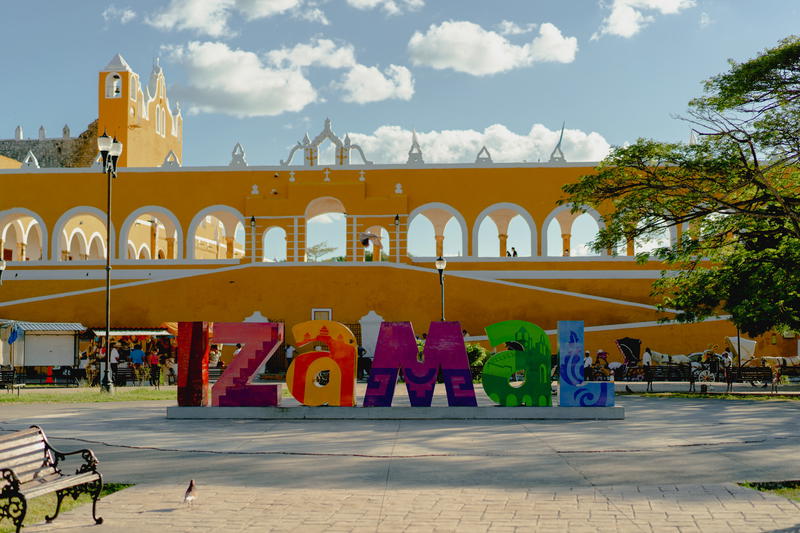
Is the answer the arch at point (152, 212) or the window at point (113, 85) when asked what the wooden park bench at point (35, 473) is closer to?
the arch at point (152, 212)

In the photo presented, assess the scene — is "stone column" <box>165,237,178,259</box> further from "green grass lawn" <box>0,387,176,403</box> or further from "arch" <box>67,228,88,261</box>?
"green grass lawn" <box>0,387,176,403</box>

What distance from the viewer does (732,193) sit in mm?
18047

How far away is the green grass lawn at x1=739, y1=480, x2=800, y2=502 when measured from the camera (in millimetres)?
6859

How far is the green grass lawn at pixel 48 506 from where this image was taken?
5957 millimetres

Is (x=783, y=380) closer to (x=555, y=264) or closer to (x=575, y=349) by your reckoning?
(x=555, y=264)

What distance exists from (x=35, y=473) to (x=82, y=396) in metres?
Result: 11.9

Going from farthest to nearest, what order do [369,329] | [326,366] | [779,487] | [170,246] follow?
[170,246] < [369,329] < [326,366] < [779,487]

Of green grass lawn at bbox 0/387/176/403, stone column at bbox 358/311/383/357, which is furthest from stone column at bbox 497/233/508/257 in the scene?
green grass lawn at bbox 0/387/176/403

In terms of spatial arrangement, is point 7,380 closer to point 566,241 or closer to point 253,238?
point 253,238

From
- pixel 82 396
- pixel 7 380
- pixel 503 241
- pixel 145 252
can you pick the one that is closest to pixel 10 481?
pixel 82 396

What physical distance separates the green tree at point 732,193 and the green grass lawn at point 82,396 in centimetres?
1007

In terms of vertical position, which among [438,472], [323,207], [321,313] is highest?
[323,207]

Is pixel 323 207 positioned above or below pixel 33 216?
above

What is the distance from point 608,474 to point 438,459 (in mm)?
1803
